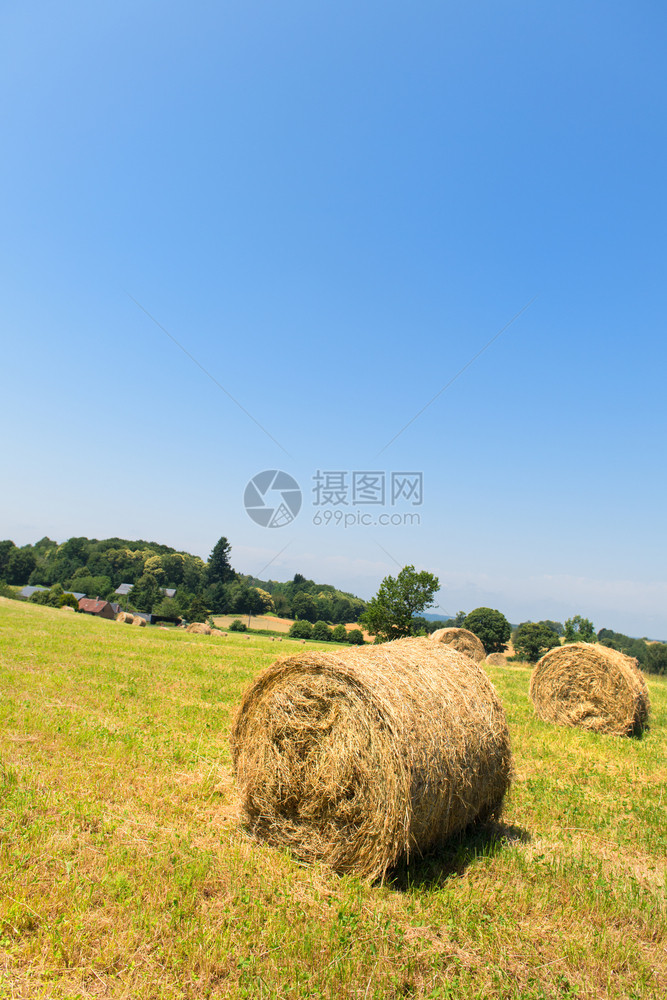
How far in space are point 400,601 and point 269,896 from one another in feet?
136

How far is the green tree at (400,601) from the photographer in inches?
1769

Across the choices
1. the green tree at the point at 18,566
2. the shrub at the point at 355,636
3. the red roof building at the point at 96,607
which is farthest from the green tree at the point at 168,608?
the green tree at the point at 18,566

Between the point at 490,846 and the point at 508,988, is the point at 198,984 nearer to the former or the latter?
the point at 508,988

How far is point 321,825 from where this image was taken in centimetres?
561

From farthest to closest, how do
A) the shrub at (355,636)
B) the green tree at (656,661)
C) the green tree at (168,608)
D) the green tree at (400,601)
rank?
1. the green tree at (168,608)
2. the shrub at (355,636)
3. the green tree at (656,661)
4. the green tree at (400,601)

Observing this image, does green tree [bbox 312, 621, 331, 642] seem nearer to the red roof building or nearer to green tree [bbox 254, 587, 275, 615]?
green tree [bbox 254, 587, 275, 615]

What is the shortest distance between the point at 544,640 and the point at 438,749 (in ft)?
262

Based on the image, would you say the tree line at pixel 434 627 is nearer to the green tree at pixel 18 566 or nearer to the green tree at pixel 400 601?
the green tree at pixel 400 601

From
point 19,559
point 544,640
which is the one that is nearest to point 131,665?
point 544,640

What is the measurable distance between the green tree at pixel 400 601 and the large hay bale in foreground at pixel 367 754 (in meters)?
38.9

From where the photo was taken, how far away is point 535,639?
257ft

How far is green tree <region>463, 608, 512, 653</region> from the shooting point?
73.2 meters

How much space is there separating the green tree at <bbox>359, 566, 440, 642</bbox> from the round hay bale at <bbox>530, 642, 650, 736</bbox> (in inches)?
1218

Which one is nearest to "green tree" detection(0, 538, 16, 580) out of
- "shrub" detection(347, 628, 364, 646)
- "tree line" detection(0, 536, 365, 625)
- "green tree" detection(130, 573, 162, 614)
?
"tree line" detection(0, 536, 365, 625)
